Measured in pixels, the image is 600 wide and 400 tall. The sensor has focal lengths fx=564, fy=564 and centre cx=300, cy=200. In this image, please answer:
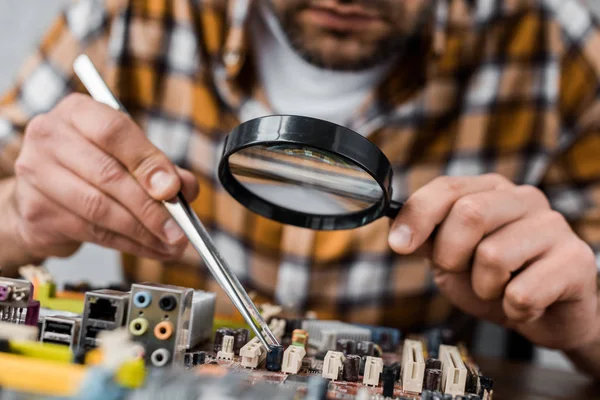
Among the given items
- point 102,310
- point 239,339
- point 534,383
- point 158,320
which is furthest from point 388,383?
point 534,383

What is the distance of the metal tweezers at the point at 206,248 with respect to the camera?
1.17m

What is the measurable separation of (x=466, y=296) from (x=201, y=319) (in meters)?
0.78

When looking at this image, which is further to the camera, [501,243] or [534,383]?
[534,383]

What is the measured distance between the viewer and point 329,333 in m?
1.31

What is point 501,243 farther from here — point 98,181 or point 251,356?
point 98,181

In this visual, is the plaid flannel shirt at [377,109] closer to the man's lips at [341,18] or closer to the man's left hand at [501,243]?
the man's lips at [341,18]

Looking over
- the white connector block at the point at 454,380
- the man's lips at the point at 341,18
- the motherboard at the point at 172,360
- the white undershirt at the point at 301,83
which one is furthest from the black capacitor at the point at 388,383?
the white undershirt at the point at 301,83

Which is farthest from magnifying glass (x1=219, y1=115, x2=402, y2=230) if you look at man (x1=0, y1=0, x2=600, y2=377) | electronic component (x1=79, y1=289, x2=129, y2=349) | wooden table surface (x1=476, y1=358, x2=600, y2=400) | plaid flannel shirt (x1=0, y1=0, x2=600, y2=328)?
plaid flannel shirt (x1=0, y1=0, x2=600, y2=328)

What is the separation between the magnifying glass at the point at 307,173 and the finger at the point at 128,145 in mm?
191

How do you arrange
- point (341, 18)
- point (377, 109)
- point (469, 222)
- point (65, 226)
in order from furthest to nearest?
1. point (377, 109)
2. point (341, 18)
3. point (65, 226)
4. point (469, 222)

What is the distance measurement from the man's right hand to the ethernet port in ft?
1.24

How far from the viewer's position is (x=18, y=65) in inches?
136

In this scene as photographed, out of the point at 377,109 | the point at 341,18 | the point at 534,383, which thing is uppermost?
the point at 341,18

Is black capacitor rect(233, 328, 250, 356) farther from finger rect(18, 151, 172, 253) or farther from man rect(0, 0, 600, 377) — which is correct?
man rect(0, 0, 600, 377)
